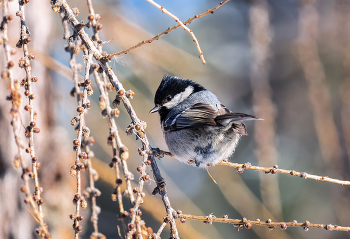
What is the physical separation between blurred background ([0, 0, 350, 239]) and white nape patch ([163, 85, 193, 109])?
0.56 metres

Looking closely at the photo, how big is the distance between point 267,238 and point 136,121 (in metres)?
2.31

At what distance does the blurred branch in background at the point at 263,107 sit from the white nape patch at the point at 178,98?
788 mm

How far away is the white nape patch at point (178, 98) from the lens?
281 cm

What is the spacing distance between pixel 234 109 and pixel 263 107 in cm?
203

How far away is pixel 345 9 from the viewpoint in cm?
372

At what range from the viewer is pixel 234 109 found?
16.7 ft

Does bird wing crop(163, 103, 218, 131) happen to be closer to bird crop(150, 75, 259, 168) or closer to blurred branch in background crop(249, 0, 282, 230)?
bird crop(150, 75, 259, 168)

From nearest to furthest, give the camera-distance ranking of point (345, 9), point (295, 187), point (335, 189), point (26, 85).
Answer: point (26, 85), point (335, 189), point (345, 9), point (295, 187)

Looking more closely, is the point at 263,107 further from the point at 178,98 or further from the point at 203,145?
the point at 203,145

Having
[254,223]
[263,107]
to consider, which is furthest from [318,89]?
[254,223]

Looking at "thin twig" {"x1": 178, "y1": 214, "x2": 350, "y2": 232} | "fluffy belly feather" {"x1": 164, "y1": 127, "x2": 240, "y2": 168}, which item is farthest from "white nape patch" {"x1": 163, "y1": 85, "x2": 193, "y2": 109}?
"thin twig" {"x1": 178, "y1": 214, "x2": 350, "y2": 232}

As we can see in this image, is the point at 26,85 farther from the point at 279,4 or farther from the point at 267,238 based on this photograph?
the point at 279,4

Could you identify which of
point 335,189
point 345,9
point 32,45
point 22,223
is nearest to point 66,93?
point 32,45

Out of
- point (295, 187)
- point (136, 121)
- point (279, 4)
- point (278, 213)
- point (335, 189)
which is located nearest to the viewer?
point (136, 121)
